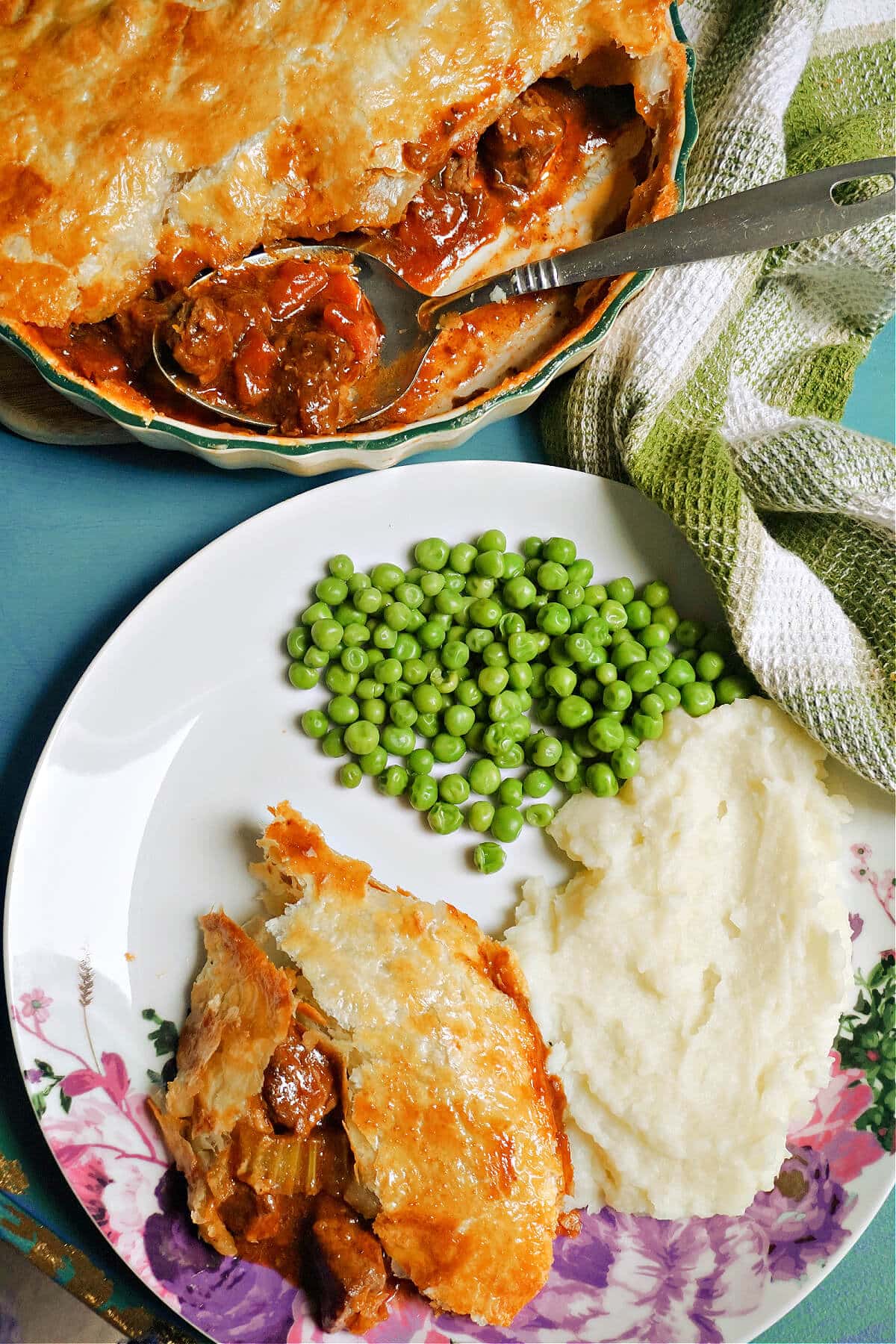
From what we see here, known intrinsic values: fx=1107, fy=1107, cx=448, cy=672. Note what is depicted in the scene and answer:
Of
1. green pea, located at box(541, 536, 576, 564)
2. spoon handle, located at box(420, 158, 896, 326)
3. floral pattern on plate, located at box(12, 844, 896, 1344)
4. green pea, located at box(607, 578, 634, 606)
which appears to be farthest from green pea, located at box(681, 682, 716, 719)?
spoon handle, located at box(420, 158, 896, 326)

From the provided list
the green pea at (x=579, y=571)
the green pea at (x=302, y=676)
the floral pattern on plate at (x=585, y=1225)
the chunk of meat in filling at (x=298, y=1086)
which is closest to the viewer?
the chunk of meat in filling at (x=298, y=1086)

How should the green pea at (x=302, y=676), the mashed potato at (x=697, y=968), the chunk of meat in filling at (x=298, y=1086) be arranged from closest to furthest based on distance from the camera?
1. the chunk of meat in filling at (x=298, y=1086)
2. the mashed potato at (x=697, y=968)
3. the green pea at (x=302, y=676)

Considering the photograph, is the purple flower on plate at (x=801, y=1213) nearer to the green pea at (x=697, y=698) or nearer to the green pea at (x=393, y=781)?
the green pea at (x=697, y=698)

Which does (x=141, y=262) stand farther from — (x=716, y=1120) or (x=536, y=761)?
(x=716, y=1120)

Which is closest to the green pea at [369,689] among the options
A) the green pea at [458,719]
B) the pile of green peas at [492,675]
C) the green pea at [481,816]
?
the pile of green peas at [492,675]

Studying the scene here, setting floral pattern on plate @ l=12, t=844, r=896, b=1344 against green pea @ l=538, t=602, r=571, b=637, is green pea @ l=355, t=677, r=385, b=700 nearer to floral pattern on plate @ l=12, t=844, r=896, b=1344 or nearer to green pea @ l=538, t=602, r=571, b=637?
green pea @ l=538, t=602, r=571, b=637

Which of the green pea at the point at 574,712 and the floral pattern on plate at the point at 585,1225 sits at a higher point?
the green pea at the point at 574,712

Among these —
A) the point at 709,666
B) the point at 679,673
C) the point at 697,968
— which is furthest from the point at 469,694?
Answer: the point at 697,968

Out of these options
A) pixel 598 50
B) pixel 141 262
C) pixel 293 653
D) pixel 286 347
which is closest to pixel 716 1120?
pixel 293 653
